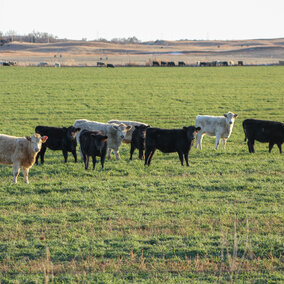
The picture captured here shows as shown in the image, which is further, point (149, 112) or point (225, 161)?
point (149, 112)

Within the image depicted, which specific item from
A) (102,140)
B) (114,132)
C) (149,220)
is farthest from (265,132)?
(149,220)

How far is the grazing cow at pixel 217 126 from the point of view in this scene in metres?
16.1

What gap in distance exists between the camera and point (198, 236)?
7535 millimetres

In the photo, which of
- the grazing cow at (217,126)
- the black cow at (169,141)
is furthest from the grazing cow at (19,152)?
the grazing cow at (217,126)

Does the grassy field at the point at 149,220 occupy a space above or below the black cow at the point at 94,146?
below

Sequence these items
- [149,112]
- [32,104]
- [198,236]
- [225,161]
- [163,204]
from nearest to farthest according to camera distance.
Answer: [198,236] < [163,204] < [225,161] < [149,112] < [32,104]

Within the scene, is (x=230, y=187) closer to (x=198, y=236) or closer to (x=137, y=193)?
(x=137, y=193)

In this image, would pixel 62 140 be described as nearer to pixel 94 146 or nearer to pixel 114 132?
pixel 94 146

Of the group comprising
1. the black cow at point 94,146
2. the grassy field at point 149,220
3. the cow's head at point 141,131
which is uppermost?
the cow's head at point 141,131

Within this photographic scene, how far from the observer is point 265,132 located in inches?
595

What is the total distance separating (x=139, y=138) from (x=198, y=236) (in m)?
6.57

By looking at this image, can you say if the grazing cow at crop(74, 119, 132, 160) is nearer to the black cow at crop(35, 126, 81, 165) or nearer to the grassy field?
the grassy field

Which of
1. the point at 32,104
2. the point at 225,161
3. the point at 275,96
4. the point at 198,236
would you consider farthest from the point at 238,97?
the point at 198,236

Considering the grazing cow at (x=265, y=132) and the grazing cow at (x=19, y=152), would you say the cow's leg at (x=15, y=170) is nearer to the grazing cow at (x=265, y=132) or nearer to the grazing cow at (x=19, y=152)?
the grazing cow at (x=19, y=152)
